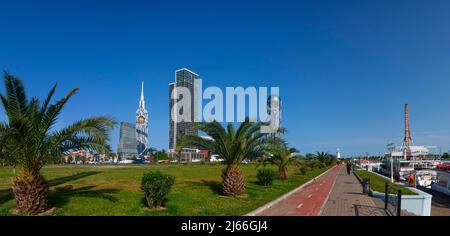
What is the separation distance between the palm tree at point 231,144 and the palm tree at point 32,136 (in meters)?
5.73

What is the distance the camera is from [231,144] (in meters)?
17.4

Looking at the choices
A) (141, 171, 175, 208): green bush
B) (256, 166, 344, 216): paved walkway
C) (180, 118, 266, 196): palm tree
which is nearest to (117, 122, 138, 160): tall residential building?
(180, 118, 266, 196): palm tree

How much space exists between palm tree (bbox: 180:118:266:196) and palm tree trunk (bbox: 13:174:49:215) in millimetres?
7111

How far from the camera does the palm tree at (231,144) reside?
17000 mm

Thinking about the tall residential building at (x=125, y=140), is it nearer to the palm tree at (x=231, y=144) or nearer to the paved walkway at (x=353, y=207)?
the palm tree at (x=231, y=144)

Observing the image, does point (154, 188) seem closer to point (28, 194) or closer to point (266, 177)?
point (28, 194)

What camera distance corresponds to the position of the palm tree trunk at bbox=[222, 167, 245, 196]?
16.9m

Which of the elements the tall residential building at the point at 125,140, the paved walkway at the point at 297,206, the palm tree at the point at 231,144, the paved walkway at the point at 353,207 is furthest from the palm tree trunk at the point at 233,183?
the tall residential building at the point at 125,140

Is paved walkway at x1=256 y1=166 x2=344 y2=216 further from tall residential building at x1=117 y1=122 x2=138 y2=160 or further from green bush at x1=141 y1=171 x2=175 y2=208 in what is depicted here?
tall residential building at x1=117 y1=122 x2=138 y2=160

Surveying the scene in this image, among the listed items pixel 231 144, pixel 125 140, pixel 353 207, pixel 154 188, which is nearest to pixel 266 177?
pixel 231 144
